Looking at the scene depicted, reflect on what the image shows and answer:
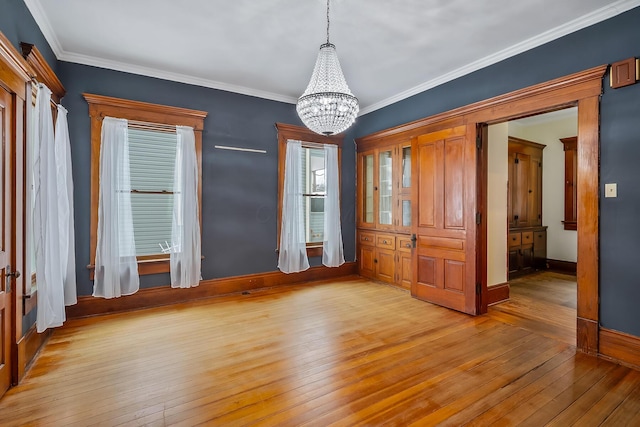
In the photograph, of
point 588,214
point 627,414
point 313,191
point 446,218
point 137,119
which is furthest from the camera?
point 313,191

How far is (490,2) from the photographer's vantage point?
2.66m

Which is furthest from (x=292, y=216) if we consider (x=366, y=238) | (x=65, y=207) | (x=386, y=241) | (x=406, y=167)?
(x=65, y=207)

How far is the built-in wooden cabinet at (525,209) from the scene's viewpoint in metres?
5.84

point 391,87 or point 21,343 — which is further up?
point 391,87

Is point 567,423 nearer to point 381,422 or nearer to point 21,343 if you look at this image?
point 381,422

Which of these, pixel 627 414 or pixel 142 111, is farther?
pixel 142 111

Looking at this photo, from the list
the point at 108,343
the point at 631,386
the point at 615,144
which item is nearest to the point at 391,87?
the point at 615,144

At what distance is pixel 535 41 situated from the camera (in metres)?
3.18

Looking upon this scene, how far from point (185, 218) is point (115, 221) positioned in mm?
764

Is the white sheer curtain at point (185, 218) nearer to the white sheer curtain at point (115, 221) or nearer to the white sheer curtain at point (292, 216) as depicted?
the white sheer curtain at point (115, 221)

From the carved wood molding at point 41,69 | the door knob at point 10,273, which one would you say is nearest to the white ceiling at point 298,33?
the carved wood molding at point 41,69

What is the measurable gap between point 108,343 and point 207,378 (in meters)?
1.29

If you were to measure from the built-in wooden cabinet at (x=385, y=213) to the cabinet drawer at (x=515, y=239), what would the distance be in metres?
2.24

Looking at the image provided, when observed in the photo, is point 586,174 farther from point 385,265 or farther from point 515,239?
point 515,239
